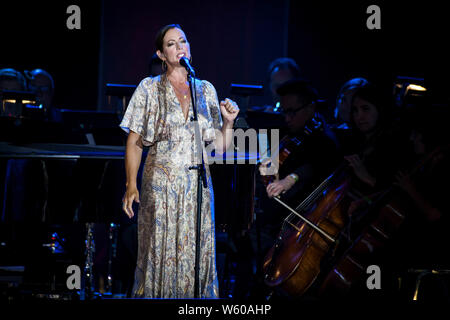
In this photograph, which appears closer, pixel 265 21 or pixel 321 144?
pixel 321 144

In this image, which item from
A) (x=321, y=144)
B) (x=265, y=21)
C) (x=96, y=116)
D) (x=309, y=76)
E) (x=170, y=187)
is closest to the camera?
(x=170, y=187)

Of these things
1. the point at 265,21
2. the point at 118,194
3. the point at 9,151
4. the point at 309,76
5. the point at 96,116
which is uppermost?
the point at 265,21

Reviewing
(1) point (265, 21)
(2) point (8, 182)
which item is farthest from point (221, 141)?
(1) point (265, 21)

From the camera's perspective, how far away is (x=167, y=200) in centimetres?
322

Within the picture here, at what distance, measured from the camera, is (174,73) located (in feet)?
10.8

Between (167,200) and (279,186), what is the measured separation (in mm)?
1066

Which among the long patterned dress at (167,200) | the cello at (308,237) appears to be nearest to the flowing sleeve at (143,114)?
the long patterned dress at (167,200)

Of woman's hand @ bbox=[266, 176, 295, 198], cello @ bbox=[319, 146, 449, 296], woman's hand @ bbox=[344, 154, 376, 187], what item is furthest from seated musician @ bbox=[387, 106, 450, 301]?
woman's hand @ bbox=[266, 176, 295, 198]

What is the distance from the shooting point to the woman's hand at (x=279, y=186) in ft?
13.1

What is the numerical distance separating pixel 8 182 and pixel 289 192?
83.8 inches

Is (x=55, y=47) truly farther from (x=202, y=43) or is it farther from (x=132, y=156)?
(x=132, y=156)

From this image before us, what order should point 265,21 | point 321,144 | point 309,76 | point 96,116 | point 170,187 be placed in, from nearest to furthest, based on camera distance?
1. point 170,187
2. point 321,144
3. point 96,116
4. point 309,76
5. point 265,21

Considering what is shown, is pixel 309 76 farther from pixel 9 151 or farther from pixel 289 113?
pixel 9 151

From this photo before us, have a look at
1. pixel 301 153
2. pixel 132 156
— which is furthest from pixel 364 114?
pixel 132 156
